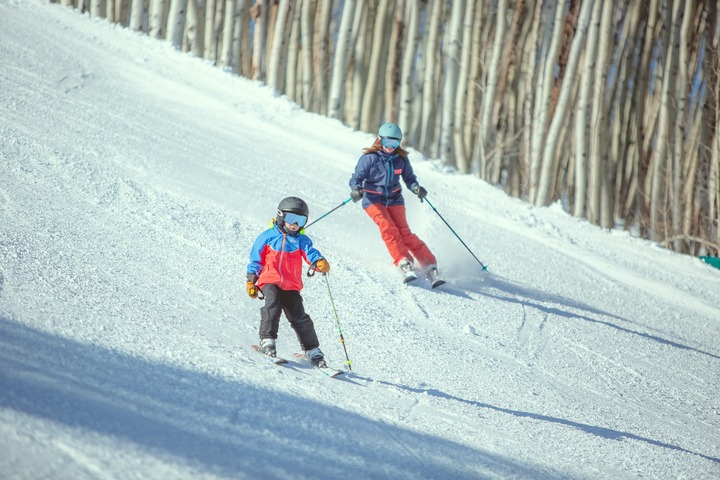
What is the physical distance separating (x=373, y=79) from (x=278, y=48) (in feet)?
5.89

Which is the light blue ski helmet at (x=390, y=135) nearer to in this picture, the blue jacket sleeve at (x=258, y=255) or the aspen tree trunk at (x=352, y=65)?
the blue jacket sleeve at (x=258, y=255)

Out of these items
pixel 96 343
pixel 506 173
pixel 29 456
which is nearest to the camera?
pixel 29 456

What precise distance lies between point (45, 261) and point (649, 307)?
19.9 ft

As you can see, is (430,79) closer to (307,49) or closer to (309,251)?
(307,49)

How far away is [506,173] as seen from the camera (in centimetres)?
1403

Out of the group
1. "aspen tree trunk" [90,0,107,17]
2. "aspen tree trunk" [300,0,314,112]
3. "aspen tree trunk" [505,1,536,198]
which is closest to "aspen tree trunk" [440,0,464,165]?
"aspen tree trunk" [505,1,536,198]

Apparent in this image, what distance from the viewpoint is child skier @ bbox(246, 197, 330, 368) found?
4.51m

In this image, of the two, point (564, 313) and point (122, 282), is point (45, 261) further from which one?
point (564, 313)

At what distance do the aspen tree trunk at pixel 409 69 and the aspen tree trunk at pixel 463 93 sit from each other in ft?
2.65

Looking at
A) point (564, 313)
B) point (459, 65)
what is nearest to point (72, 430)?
point (564, 313)

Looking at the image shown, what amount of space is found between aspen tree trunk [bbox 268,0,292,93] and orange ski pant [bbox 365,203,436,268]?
5.56 meters

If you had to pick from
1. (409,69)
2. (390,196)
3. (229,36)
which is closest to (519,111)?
(409,69)

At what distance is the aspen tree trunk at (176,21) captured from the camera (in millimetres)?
11664

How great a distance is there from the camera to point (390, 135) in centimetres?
670
